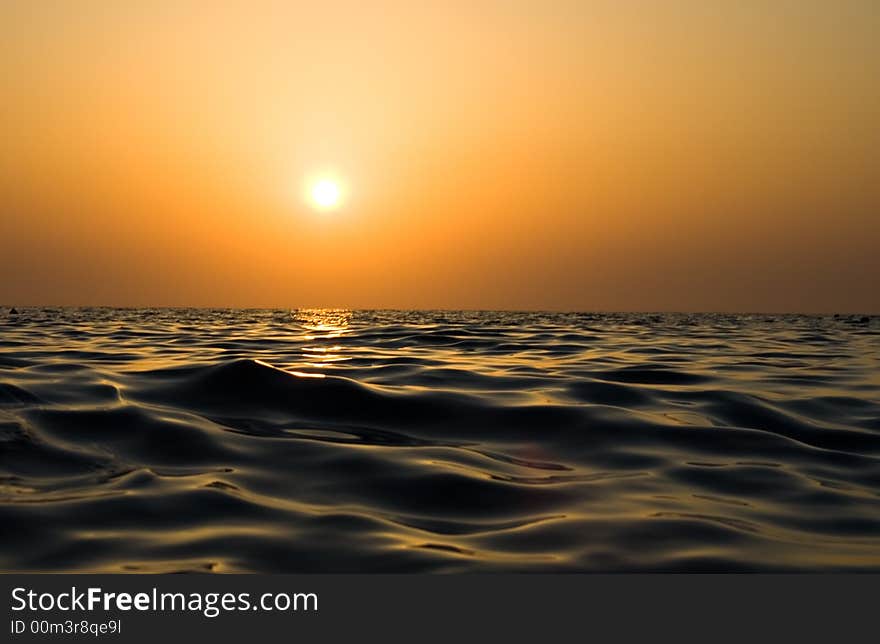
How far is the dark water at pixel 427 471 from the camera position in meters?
3.91

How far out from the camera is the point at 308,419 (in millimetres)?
7184

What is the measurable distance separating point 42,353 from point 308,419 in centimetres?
750

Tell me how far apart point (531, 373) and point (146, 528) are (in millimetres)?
7368

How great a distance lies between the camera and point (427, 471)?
544 centimetres

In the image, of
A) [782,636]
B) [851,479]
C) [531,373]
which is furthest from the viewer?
[531,373]

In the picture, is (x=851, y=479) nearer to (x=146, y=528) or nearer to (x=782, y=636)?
(x=782, y=636)

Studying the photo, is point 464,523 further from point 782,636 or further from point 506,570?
point 782,636

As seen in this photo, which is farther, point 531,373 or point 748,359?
point 748,359

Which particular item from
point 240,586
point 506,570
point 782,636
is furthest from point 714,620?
point 240,586

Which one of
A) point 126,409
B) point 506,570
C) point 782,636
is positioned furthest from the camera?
point 126,409

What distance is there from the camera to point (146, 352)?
13.6 metres

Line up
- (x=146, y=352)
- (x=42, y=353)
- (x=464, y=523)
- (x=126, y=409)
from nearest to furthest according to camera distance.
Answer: (x=464, y=523) → (x=126, y=409) → (x=42, y=353) → (x=146, y=352)

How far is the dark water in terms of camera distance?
154 inches

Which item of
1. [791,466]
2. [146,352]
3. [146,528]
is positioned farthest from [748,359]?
[146,528]
